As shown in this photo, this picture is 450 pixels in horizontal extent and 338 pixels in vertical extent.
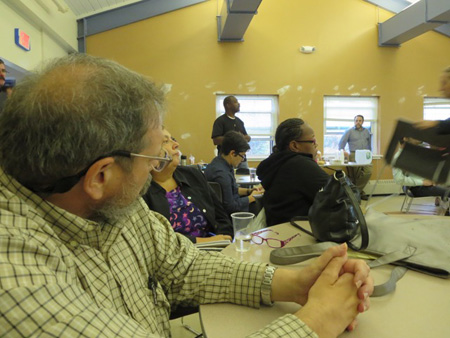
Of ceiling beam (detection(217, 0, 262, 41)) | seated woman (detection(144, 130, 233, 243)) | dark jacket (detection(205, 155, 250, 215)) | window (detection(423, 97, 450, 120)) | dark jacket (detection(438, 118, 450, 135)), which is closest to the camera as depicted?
dark jacket (detection(438, 118, 450, 135))

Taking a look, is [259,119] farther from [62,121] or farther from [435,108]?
[62,121]

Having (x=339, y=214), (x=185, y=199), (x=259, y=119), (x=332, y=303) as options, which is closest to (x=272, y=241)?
(x=339, y=214)

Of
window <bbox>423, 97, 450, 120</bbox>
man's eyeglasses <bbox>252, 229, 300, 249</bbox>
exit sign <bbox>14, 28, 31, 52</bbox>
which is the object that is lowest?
man's eyeglasses <bbox>252, 229, 300, 249</bbox>

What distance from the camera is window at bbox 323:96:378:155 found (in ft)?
21.7

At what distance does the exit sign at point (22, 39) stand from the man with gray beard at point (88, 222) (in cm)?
397

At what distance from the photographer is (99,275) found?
2.25ft

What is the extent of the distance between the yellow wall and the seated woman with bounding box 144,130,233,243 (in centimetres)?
433

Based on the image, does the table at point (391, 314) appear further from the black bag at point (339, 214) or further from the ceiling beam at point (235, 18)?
the ceiling beam at point (235, 18)

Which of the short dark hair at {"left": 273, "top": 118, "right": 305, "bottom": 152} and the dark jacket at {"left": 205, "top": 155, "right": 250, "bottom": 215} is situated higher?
the short dark hair at {"left": 273, "top": 118, "right": 305, "bottom": 152}

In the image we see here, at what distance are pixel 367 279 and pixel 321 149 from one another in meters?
6.13

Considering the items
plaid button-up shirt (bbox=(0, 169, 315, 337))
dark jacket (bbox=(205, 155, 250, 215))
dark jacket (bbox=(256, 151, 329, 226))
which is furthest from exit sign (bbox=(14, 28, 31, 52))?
plaid button-up shirt (bbox=(0, 169, 315, 337))

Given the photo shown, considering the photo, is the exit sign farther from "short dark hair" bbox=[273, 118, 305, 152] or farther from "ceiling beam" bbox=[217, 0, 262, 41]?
"short dark hair" bbox=[273, 118, 305, 152]

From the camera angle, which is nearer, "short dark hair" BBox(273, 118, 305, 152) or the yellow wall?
"short dark hair" BBox(273, 118, 305, 152)

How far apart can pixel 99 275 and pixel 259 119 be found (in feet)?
19.6
